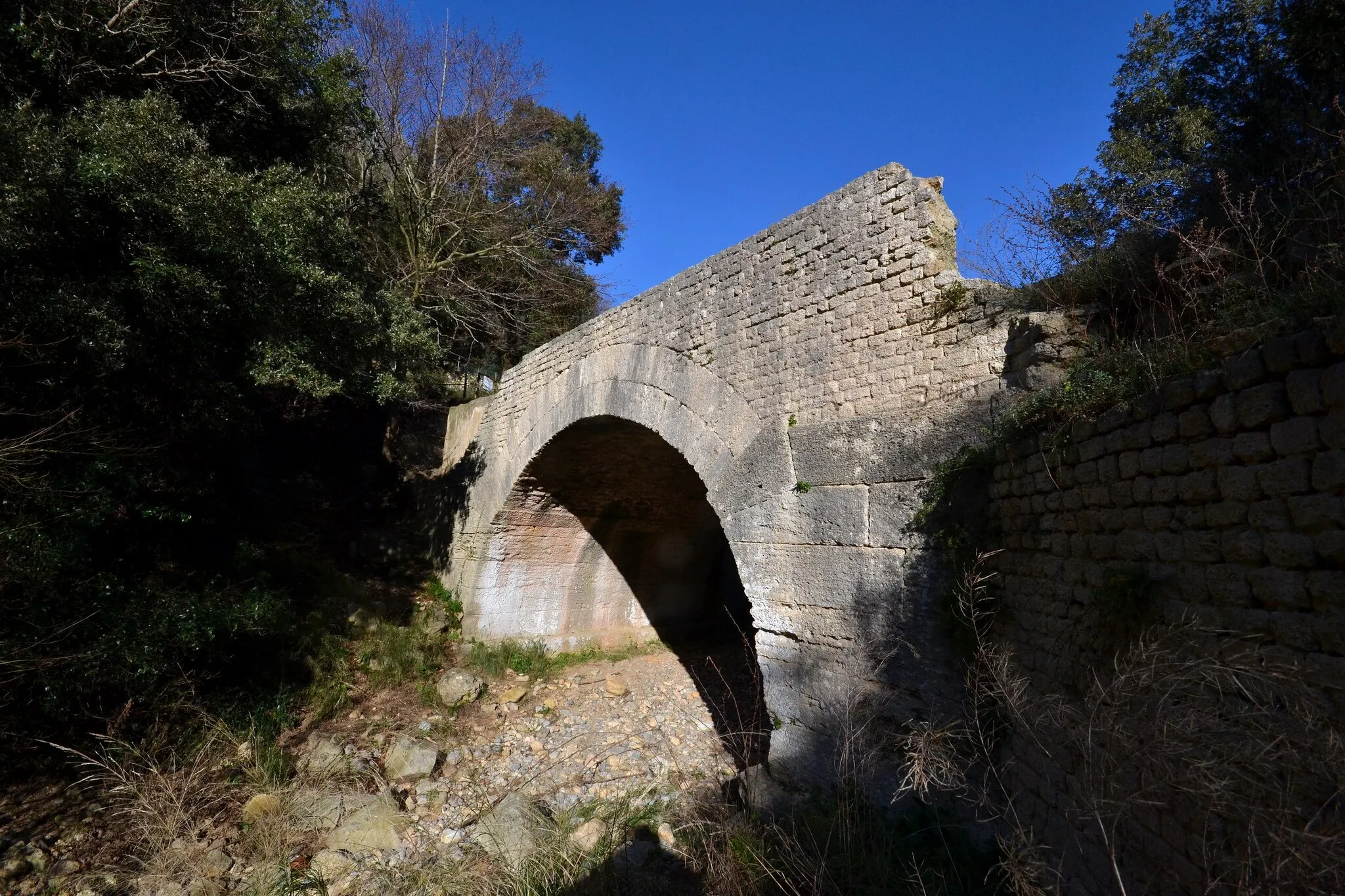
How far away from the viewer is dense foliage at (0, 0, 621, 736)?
174 inches

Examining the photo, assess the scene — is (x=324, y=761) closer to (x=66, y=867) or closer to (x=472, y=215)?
(x=66, y=867)

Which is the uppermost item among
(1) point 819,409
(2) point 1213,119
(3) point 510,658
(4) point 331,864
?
(2) point 1213,119

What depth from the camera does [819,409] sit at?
4891mm

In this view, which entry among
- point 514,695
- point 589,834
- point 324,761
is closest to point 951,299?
point 589,834

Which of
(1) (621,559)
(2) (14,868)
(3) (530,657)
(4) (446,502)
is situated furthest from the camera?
(4) (446,502)

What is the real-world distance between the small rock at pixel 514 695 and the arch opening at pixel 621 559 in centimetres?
116

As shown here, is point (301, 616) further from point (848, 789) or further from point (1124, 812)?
point (1124, 812)

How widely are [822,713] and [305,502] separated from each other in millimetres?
9032

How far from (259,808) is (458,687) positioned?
295 cm

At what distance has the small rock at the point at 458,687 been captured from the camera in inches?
312

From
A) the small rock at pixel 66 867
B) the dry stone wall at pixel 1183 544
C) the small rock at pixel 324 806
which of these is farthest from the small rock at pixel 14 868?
the dry stone wall at pixel 1183 544

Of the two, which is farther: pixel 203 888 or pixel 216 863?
pixel 216 863

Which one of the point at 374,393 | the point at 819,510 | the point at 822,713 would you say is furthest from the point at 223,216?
the point at 822,713

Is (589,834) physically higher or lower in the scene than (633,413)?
lower
